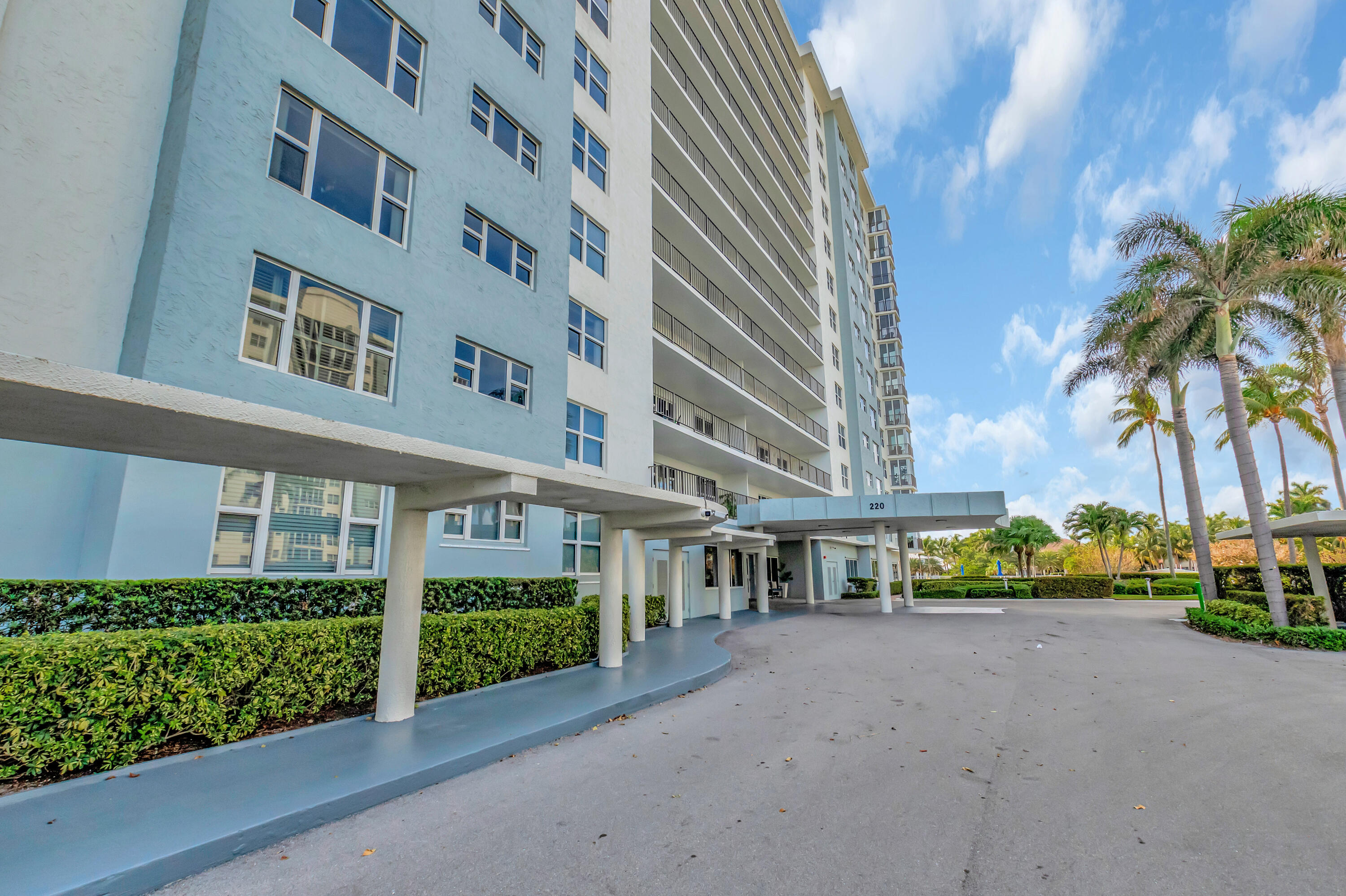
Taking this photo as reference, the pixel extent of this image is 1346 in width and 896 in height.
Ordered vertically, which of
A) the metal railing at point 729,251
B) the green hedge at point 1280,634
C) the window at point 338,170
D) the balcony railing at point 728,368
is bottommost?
the green hedge at point 1280,634

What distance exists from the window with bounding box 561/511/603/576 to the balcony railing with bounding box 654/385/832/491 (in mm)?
5084

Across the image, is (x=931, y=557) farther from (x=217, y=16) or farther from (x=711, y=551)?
(x=217, y=16)

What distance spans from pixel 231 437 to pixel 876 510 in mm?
22090

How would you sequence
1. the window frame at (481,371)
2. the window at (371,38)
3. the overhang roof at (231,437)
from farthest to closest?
1. the window frame at (481,371)
2. the window at (371,38)
3. the overhang roof at (231,437)

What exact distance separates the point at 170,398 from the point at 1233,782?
386 inches

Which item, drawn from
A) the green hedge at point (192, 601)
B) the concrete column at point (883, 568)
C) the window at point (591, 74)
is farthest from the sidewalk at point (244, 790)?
the concrete column at point (883, 568)

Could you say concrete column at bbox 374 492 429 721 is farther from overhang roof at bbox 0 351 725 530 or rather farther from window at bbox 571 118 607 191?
window at bbox 571 118 607 191

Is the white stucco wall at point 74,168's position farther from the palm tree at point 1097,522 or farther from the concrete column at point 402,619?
the palm tree at point 1097,522

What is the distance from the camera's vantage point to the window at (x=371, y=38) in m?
10.3

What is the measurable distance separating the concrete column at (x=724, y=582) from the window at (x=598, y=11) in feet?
57.7

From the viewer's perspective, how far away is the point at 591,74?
18.4 m

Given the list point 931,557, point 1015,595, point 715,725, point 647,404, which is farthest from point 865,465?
point 931,557

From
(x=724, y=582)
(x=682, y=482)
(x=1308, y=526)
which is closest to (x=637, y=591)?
(x=724, y=582)

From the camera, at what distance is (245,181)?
8844 mm
